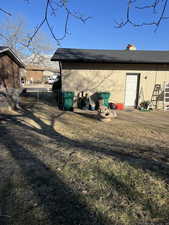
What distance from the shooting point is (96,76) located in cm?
972

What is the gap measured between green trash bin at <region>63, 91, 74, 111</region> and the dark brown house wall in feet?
23.6

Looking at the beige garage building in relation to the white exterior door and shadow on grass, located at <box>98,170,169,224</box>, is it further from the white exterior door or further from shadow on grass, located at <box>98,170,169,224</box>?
shadow on grass, located at <box>98,170,169,224</box>

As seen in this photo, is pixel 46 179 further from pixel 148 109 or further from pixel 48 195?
pixel 148 109

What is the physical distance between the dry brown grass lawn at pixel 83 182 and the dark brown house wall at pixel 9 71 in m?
10.6

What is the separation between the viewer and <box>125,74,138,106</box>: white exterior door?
33.2ft

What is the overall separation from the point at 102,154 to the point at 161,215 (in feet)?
5.50

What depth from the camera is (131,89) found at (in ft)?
33.7

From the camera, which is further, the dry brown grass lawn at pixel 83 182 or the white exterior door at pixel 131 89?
the white exterior door at pixel 131 89

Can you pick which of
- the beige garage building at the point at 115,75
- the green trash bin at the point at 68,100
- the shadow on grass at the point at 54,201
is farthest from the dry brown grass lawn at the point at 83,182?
the beige garage building at the point at 115,75

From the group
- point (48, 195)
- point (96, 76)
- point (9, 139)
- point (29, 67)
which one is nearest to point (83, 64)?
point (96, 76)

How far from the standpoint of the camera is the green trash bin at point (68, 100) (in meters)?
9.12

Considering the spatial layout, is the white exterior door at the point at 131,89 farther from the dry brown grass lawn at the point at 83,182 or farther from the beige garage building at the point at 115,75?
the dry brown grass lawn at the point at 83,182

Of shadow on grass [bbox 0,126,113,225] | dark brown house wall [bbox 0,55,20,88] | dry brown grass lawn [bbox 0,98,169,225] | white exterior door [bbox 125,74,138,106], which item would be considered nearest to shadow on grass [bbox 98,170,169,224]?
dry brown grass lawn [bbox 0,98,169,225]

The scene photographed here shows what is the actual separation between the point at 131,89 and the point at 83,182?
29.1 feet
